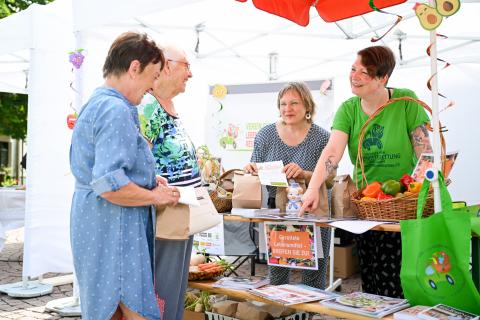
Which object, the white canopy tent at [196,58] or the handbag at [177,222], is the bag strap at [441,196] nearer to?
the handbag at [177,222]

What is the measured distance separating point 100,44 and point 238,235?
2.30 m

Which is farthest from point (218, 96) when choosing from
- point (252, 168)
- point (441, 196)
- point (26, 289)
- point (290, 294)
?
point (441, 196)

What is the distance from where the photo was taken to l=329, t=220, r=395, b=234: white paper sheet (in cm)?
196

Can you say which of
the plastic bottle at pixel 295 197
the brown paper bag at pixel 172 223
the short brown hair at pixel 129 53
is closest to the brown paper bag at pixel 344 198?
the plastic bottle at pixel 295 197

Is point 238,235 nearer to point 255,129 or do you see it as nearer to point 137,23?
point 255,129

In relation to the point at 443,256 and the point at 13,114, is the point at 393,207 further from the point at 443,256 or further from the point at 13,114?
the point at 13,114

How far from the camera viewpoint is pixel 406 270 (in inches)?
76.1

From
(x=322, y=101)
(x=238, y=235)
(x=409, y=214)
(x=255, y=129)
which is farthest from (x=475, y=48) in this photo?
(x=409, y=214)

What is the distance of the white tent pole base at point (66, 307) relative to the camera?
12.7 feet

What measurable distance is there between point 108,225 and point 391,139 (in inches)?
52.2

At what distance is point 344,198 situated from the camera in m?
2.35

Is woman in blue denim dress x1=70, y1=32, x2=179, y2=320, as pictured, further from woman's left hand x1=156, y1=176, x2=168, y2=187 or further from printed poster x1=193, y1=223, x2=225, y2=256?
printed poster x1=193, y1=223, x2=225, y2=256

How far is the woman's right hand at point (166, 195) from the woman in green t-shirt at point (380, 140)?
2.19ft

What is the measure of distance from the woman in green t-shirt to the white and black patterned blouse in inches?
12.4
